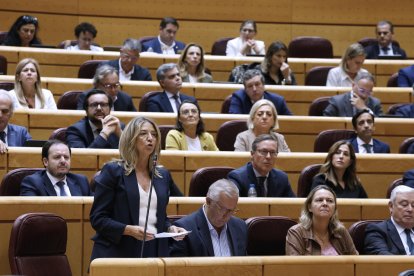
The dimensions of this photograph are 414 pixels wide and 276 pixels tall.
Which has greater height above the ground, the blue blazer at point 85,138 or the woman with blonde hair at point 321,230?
the blue blazer at point 85,138

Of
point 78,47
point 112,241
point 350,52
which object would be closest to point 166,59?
point 78,47

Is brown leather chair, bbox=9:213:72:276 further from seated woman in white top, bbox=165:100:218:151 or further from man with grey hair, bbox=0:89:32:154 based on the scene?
seated woman in white top, bbox=165:100:218:151

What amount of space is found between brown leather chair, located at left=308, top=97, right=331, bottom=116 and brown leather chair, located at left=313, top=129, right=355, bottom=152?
777 mm

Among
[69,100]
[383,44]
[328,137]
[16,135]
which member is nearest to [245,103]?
[328,137]

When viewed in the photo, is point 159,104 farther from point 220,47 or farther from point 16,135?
point 220,47

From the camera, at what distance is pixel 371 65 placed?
8555mm

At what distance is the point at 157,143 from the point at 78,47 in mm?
4628

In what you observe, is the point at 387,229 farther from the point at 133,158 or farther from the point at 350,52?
the point at 350,52

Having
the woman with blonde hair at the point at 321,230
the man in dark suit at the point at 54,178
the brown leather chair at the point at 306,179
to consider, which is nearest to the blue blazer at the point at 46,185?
the man in dark suit at the point at 54,178

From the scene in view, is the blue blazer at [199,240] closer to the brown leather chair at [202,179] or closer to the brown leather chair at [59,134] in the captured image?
the brown leather chair at [202,179]

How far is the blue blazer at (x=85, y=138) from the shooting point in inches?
218

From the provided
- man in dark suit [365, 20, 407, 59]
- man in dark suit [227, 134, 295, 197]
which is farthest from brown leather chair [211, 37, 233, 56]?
man in dark suit [227, 134, 295, 197]

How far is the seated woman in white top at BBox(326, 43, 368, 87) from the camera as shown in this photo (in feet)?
25.4

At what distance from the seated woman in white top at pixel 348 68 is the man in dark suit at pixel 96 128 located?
2.62m
